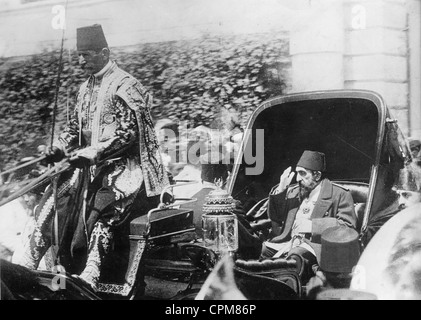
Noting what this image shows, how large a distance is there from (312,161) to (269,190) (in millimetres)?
418

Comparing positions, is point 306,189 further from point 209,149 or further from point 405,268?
point 405,268

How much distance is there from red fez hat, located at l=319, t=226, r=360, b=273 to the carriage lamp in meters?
0.55

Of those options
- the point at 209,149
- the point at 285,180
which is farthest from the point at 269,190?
the point at 209,149

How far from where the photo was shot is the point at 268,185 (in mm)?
3477

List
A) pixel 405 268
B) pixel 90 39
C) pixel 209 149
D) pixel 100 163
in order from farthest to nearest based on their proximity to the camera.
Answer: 1. pixel 209 149
2. pixel 90 39
3. pixel 100 163
4. pixel 405 268

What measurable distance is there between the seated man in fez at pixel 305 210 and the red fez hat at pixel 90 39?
5.19ft

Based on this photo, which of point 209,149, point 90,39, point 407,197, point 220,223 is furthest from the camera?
point 209,149

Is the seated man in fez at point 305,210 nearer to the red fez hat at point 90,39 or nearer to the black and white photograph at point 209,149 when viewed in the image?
the black and white photograph at point 209,149

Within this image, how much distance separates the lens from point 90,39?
3348 millimetres

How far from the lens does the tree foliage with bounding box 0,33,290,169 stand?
3393 millimetres

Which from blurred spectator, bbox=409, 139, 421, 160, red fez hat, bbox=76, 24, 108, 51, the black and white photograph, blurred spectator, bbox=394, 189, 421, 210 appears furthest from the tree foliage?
blurred spectator, bbox=394, 189, 421, 210

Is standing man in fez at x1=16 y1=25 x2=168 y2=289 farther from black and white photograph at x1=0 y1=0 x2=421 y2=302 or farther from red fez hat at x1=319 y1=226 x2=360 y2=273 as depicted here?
red fez hat at x1=319 y1=226 x2=360 y2=273
